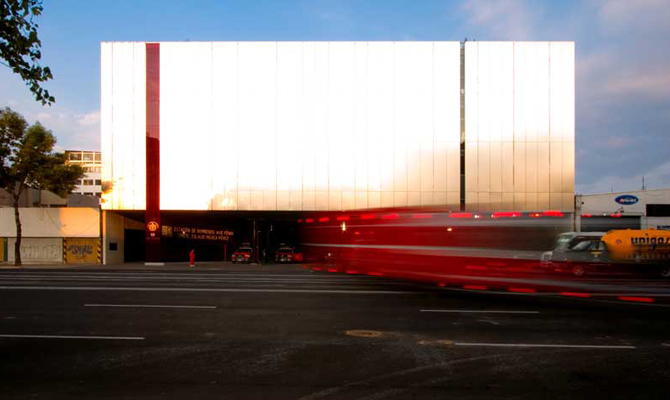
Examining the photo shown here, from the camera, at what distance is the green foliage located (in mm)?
35969

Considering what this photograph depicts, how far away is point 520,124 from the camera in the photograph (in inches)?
1484

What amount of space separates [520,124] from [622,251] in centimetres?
1605

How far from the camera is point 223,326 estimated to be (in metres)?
11.0

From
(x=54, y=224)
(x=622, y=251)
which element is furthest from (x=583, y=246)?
(x=54, y=224)

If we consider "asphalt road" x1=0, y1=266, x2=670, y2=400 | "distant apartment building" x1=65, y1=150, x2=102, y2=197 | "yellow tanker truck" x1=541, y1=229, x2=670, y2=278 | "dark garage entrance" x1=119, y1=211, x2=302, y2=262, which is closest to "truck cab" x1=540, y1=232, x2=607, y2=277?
"yellow tanker truck" x1=541, y1=229, x2=670, y2=278

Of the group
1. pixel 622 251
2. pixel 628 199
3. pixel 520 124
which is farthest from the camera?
pixel 628 199

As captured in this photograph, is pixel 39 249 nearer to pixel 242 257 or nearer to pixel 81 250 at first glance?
pixel 81 250

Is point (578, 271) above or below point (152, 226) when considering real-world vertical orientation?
below

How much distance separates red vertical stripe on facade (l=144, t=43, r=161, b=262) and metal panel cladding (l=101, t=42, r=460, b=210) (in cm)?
43

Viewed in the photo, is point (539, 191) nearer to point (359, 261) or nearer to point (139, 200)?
point (359, 261)

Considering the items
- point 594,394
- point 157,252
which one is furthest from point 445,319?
point 157,252

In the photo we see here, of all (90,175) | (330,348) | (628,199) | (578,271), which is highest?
(90,175)

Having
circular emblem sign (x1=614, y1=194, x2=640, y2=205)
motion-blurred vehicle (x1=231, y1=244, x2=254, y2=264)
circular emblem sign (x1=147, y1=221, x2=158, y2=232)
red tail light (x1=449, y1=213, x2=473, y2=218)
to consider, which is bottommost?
motion-blurred vehicle (x1=231, y1=244, x2=254, y2=264)

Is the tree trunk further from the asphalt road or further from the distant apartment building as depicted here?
the distant apartment building
